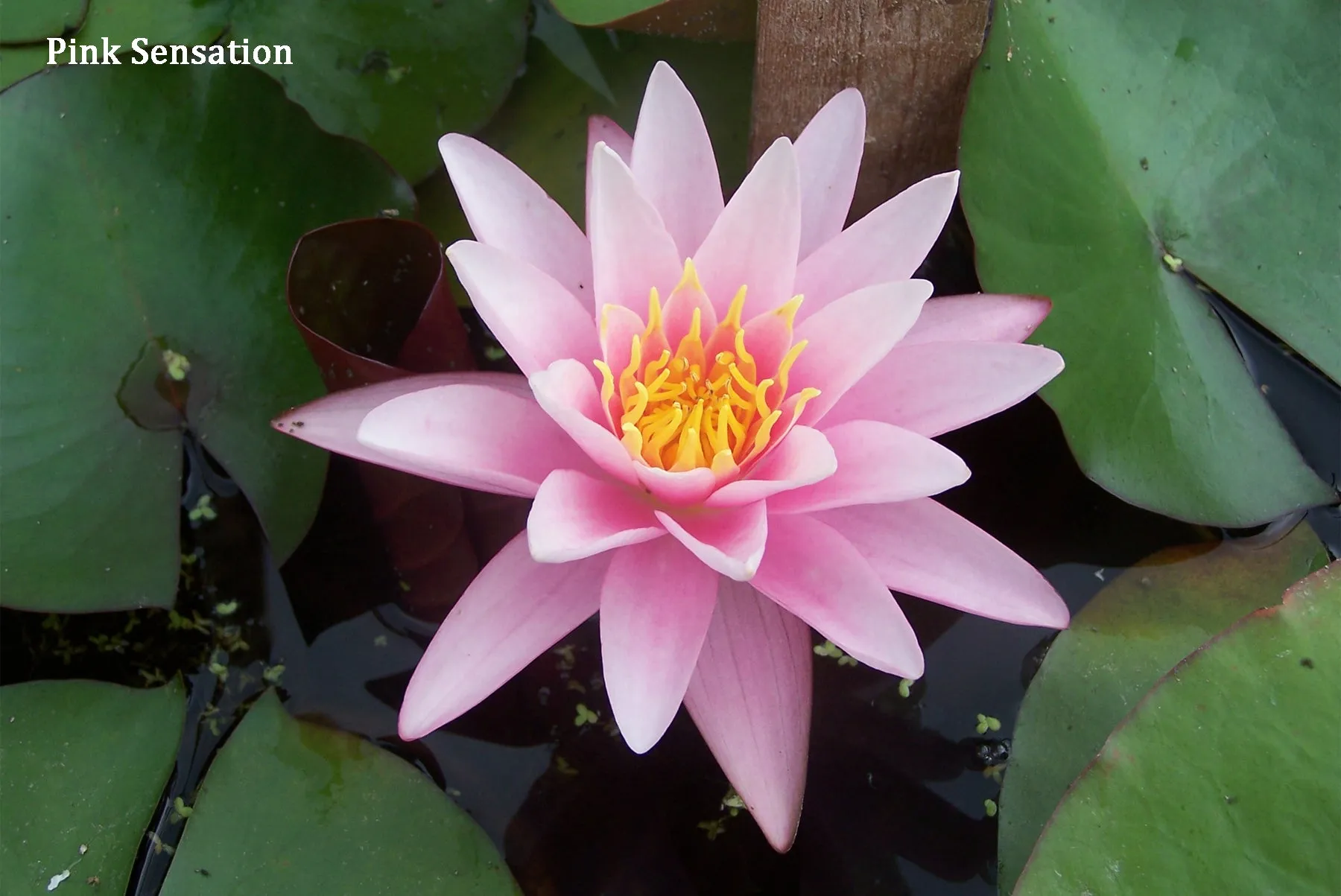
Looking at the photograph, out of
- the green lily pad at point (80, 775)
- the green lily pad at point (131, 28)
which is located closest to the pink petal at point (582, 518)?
the green lily pad at point (80, 775)

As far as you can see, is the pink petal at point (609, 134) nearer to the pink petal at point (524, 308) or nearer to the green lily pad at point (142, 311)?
the pink petal at point (524, 308)

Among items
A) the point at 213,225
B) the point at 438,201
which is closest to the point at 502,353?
the point at 438,201

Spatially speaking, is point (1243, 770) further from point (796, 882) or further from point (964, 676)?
point (796, 882)

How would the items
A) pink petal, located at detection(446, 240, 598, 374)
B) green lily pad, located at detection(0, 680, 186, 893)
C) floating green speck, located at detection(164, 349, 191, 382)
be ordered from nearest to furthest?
pink petal, located at detection(446, 240, 598, 374) → green lily pad, located at detection(0, 680, 186, 893) → floating green speck, located at detection(164, 349, 191, 382)

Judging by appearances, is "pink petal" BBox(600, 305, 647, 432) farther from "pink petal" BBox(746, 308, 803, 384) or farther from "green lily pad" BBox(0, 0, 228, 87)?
"green lily pad" BBox(0, 0, 228, 87)

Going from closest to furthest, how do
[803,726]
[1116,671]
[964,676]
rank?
[803,726] < [1116,671] < [964,676]

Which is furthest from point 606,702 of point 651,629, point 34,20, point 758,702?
point 34,20

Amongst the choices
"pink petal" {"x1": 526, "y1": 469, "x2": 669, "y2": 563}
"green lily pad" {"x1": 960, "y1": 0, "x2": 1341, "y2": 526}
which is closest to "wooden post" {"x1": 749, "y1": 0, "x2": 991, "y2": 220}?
"green lily pad" {"x1": 960, "y1": 0, "x2": 1341, "y2": 526}
